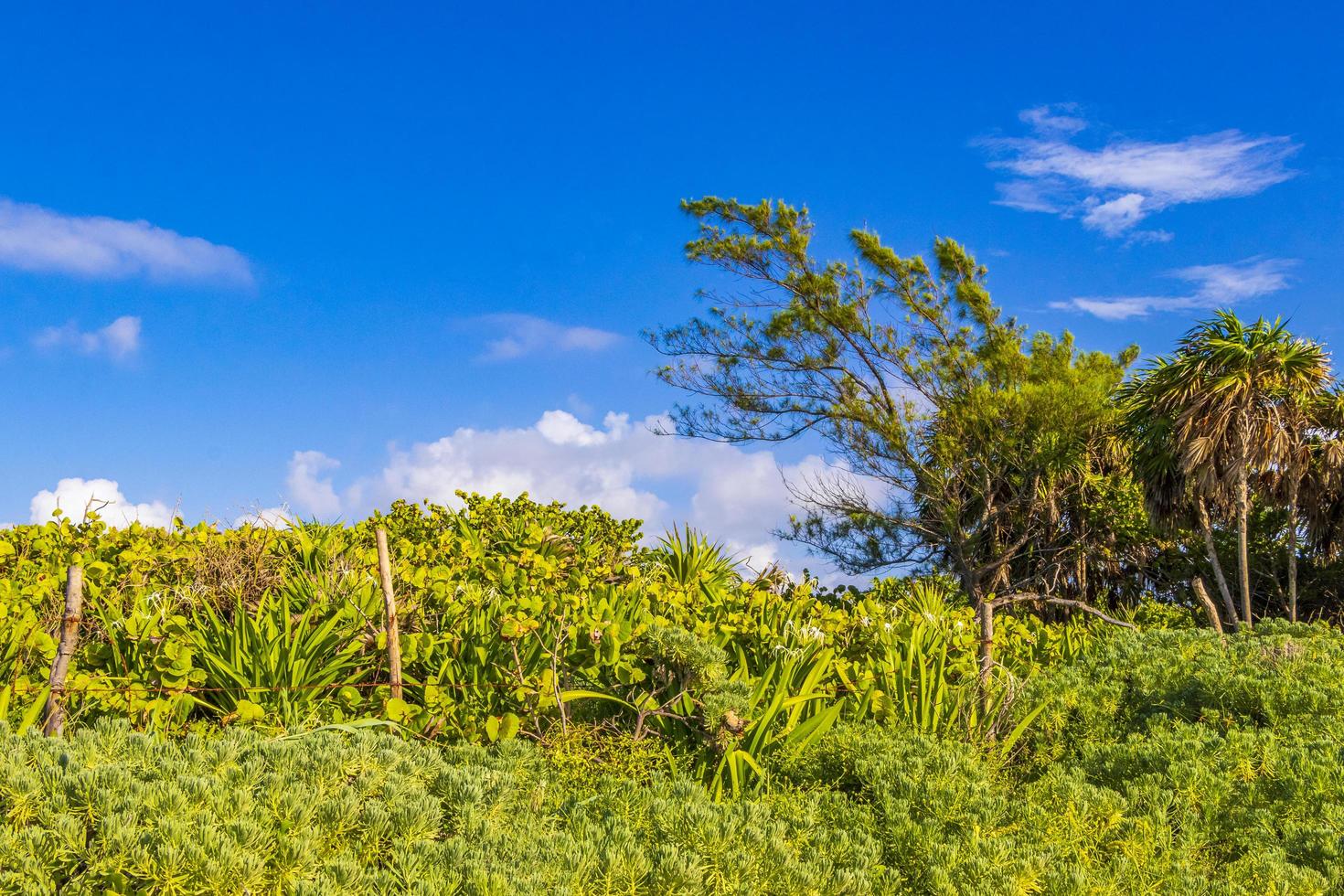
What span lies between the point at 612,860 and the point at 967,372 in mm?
15538

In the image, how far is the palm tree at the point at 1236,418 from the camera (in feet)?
40.3

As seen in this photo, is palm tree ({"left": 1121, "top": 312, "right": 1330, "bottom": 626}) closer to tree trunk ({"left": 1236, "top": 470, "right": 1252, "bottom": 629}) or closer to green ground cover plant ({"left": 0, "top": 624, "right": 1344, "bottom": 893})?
tree trunk ({"left": 1236, "top": 470, "right": 1252, "bottom": 629})

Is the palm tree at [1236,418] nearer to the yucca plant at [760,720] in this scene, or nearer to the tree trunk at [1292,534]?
the tree trunk at [1292,534]

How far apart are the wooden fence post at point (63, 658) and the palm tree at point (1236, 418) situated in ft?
39.7

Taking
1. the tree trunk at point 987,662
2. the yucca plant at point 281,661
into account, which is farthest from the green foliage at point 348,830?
the tree trunk at point 987,662

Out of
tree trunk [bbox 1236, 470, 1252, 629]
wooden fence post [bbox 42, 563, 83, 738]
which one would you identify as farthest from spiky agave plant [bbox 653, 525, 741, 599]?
tree trunk [bbox 1236, 470, 1252, 629]

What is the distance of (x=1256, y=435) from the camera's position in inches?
484

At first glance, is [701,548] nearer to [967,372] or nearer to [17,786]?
[17,786]

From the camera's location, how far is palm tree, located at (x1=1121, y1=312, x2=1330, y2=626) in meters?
12.3

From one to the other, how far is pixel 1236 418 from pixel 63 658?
42.1ft

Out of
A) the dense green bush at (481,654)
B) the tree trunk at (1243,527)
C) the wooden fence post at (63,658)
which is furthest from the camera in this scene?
the tree trunk at (1243,527)

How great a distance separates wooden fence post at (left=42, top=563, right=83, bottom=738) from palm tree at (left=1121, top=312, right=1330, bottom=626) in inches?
477

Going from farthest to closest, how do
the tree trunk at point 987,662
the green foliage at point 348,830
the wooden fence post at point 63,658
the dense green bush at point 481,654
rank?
the tree trunk at point 987,662 → the dense green bush at point 481,654 → the wooden fence post at point 63,658 → the green foliage at point 348,830

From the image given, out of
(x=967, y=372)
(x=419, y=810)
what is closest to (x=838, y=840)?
(x=419, y=810)
